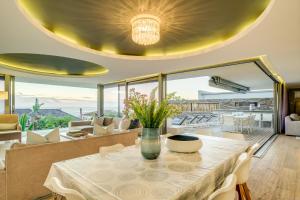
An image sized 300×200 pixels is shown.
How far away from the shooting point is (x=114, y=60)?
13.2 ft

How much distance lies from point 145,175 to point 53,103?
884 centimetres

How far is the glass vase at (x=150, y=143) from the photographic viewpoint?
1.56 metres

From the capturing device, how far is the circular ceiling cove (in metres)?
4.53

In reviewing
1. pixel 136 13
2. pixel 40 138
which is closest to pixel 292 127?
pixel 136 13

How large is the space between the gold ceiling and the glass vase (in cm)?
153

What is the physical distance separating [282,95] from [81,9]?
8538mm

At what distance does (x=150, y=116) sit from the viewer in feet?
5.33

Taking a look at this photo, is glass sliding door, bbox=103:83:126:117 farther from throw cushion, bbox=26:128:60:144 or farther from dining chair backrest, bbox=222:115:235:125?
throw cushion, bbox=26:128:60:144

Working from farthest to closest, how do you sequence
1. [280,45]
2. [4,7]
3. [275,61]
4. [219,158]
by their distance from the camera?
[275,61] < [280,45] < [4,7] < [219,158]

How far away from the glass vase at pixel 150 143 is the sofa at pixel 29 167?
1480mm

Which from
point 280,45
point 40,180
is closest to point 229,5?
point 280,45

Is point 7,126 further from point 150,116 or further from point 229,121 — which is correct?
point 229,121

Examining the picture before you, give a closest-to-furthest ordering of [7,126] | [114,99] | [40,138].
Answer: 1. [40,138]
2. [7,126]
3. [114,99]

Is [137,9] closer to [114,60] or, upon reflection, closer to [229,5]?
[229,5]
